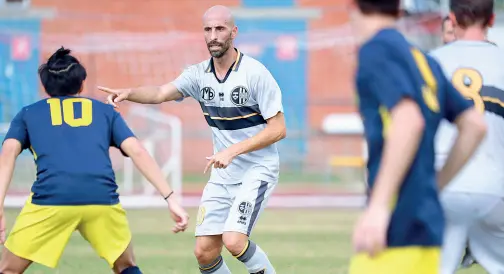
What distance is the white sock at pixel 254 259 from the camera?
7679 mm

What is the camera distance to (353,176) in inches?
890

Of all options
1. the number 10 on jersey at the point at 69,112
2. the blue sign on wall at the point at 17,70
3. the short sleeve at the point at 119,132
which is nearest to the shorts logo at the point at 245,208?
the short sleeve at the point at 119,132

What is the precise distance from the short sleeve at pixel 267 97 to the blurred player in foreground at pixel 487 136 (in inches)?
69.6

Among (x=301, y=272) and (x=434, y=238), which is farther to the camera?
(x=301, y=272)

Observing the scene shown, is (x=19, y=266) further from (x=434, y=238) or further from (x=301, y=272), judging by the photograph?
(x=301, y=272)

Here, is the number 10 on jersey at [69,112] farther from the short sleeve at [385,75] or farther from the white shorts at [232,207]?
the short sleeve at [385,75]

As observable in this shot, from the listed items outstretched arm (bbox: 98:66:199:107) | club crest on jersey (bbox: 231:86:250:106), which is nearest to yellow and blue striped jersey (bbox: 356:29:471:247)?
club crest on jersey (bbox: 231:86:250:106)

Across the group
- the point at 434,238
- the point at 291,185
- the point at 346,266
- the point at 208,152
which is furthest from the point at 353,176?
the point at 434,238

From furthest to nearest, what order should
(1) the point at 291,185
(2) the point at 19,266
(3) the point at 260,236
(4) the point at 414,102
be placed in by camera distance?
(1) the point at 291,185
(3) the point at 260,236
(2) the point at 19,266
(4) the point at 414,102

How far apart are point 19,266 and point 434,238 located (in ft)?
9.57

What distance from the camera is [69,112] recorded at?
627 centimetres

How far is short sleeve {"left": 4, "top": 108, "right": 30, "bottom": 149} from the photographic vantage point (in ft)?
20.5

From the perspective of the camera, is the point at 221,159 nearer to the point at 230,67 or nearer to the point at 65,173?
the point at 230,67

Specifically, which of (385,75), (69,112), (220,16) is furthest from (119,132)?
(385,75)
